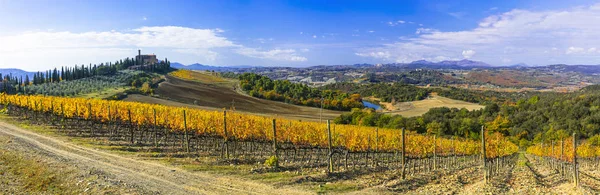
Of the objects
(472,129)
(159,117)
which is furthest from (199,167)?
(472,129)

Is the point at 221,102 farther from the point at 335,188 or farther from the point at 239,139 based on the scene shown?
the point at 335,188

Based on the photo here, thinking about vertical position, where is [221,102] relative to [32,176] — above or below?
below

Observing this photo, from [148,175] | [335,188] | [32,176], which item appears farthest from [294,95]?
[32,176]

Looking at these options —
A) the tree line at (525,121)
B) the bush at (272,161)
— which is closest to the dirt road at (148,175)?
the bush at (272,161)

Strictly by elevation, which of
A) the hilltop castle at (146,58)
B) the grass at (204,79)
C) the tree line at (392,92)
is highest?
the hilltop castle at (146,58)

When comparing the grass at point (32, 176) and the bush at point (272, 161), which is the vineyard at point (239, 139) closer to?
the bush at point (272, 161)

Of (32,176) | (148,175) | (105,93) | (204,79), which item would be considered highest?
(204,79)

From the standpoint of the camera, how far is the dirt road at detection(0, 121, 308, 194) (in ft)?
48.4

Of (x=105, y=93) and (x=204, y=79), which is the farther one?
(x=204, y=79)

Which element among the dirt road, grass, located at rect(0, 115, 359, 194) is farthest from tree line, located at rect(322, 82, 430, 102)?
the dirt road

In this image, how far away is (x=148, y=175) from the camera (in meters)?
16.6

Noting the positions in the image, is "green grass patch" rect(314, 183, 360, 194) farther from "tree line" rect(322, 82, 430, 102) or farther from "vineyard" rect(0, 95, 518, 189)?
"tree line" rect(322, 82, 430, 102)

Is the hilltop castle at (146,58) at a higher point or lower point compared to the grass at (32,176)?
higher

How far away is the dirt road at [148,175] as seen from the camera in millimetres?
14742
